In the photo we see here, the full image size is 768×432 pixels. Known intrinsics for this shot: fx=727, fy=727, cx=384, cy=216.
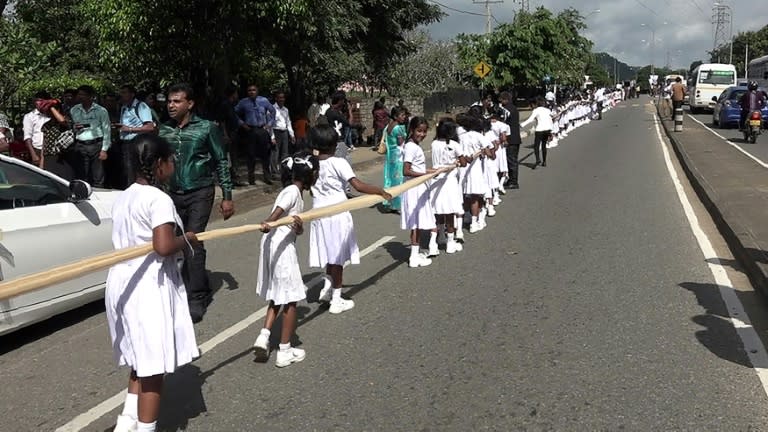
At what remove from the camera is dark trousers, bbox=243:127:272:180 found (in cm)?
1361

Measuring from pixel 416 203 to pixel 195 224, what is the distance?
245 centimetres

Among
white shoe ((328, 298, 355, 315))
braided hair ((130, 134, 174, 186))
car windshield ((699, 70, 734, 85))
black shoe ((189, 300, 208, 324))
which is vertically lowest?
white shoe ((328, 298, 355, 315))

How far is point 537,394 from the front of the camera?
4.19 metres

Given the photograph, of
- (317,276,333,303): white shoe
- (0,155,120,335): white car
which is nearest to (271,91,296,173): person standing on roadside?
(317,276,333,303): white shoe

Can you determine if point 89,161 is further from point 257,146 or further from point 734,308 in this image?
point 734,308

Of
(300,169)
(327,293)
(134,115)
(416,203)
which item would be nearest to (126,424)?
(300,169)

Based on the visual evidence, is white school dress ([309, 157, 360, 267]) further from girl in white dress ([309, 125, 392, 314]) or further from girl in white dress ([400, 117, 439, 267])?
girl in white dress ([400, 117, 439, 267])

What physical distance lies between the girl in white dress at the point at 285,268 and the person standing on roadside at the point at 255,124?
8822mm

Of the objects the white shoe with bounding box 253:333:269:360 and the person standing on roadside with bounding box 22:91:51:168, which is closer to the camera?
the white shoe with bounding box 253:333:269:360

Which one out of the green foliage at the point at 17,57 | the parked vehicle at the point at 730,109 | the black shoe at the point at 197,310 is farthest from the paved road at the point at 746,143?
the green foliage at the point at 17,57

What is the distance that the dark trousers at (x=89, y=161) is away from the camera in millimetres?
9727

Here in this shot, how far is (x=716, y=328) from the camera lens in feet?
17.4

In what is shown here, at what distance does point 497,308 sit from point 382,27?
17669mm

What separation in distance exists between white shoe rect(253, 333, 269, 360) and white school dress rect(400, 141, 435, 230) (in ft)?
9.69
